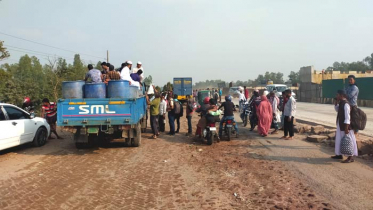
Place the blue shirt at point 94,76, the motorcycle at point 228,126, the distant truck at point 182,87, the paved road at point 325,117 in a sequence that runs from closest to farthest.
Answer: the blue shirt at point 94,76 → the motorcycle at point 228,126 → the paved road at point 325,117 → the distant truck at point 182,87

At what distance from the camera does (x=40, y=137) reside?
9.54 m

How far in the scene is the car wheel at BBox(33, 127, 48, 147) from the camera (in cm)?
930

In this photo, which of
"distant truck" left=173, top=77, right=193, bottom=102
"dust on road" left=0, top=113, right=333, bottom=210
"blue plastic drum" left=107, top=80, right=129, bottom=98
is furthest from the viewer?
A: "distant truck" left=173, top=77, right=193, bottom=102

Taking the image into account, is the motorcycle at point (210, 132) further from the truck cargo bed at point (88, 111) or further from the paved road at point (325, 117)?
the paved road at point (325, 117)

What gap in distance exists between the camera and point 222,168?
647 cm

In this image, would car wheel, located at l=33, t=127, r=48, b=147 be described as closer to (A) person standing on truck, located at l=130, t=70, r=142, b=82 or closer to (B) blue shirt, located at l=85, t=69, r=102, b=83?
(B) blue shirt, located at l=85, t=69, r=102, b=83

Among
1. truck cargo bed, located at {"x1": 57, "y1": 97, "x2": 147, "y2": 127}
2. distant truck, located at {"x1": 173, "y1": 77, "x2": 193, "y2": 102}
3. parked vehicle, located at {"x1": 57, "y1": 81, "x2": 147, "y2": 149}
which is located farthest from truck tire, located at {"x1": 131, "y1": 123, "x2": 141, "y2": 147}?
distant truck, located at {"x1": 173, "y1": 77, "x2": 193, "y2": 102}

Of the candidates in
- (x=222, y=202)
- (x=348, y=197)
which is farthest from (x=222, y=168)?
(x=348, y=197)

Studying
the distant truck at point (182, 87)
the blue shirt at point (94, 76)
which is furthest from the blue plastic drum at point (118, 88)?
the distant truck at point (182, 87)

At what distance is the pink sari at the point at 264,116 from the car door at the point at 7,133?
785 cm

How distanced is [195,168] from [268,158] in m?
1.98

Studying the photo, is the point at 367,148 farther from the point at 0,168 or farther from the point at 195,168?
the point at 0,168

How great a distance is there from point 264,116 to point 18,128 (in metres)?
7.93

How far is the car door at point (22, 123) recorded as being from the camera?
835cm
